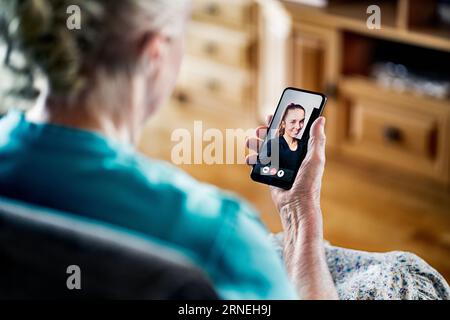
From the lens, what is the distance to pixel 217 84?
249cm

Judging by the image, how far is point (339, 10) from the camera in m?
2.19

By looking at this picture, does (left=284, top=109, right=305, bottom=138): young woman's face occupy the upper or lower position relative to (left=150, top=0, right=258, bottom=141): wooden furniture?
lower

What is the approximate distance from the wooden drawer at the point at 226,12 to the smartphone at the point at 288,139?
142 cm

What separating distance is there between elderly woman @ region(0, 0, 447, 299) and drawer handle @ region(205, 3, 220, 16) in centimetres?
159

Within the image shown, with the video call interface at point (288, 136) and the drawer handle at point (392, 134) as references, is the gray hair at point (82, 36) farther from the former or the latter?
the drawer handle at point (392, 134)

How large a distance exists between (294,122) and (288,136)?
0.02 meters

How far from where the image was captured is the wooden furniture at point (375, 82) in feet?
6.88

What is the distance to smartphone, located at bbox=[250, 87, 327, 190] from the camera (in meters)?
0.95

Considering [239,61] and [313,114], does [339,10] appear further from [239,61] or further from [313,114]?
[313,114]

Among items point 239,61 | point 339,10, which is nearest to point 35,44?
point 339,10
